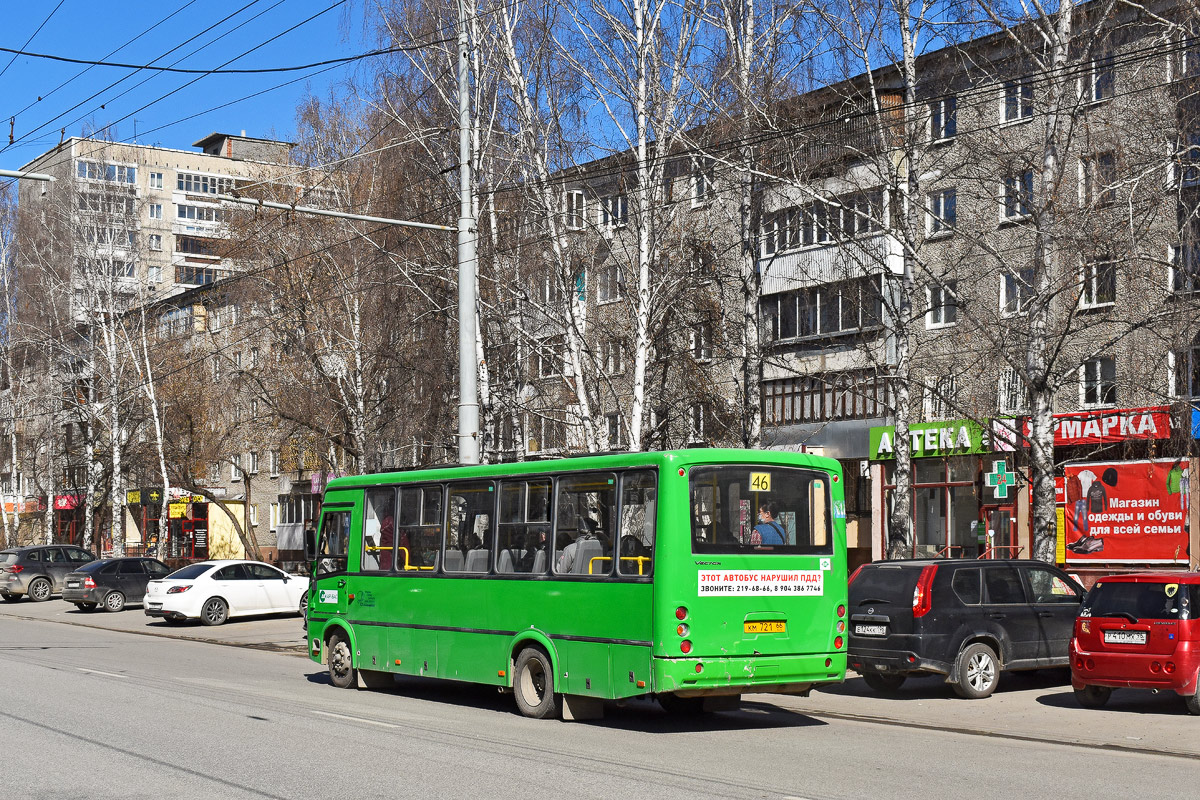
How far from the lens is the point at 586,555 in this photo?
42.8ft

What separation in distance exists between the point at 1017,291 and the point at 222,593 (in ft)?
61.2

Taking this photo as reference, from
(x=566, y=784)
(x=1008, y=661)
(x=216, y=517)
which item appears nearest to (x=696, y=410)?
(x=1008, y=661)

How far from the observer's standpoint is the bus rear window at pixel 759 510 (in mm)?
12391

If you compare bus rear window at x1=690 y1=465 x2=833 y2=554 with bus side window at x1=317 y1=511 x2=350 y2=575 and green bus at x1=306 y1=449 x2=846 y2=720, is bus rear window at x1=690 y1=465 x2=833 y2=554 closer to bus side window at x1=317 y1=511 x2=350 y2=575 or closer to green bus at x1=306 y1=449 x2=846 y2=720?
green bus at x1=306 y1=449 x2=846 y2=720

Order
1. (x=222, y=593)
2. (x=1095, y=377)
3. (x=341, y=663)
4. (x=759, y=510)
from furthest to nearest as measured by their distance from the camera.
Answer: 1. (x=222, y=593)
2. (x=1095, y=377)
3. (x=341, y=663)
4. (x=759, y=510)

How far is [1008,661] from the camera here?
15914 mm

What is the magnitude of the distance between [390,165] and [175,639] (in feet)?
45.7

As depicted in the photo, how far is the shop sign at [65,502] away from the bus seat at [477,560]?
51221mm

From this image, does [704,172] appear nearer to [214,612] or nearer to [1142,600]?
[1142,600]

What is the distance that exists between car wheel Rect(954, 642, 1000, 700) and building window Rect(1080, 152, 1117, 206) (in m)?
7.21

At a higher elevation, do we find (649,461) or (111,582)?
(649,461)

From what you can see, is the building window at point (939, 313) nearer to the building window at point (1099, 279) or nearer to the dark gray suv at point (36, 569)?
the building window at point (1099, 279)

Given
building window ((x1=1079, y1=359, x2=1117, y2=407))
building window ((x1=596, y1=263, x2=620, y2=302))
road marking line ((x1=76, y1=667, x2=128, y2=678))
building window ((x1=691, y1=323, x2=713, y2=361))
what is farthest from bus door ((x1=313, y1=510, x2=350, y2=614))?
building window ((x1=1079, y1=359, x2=1117, y2=407))

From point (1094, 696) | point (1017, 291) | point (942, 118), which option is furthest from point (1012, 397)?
point (1094, 696)
